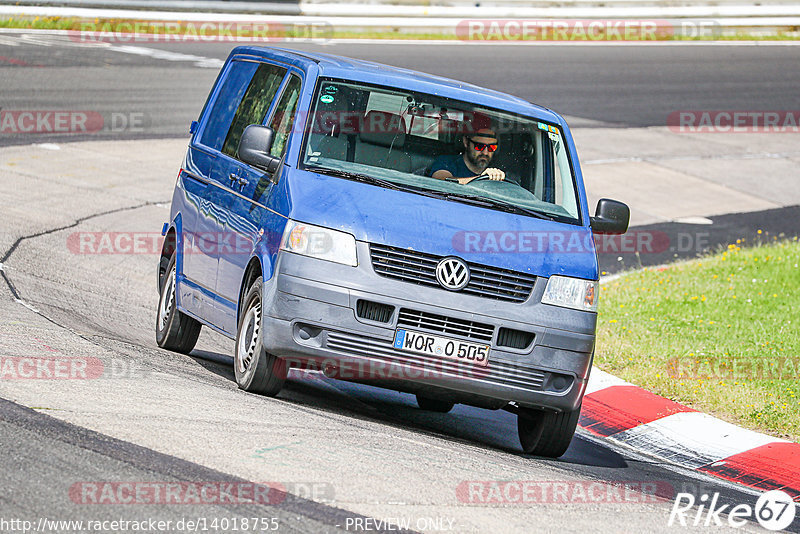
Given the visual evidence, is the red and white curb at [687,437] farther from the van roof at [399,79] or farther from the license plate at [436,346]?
the van roof at [399,79]

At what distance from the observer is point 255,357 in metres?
7.12

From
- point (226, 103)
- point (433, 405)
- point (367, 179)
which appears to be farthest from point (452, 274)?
point (226, 103)

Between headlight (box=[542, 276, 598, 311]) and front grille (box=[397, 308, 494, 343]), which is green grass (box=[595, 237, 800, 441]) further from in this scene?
front grille (box=[397, 308, 494, 343])

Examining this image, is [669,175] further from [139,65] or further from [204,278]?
[204,278]

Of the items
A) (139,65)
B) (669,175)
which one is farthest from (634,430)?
(139,65)

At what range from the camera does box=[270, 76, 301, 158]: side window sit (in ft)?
25.4

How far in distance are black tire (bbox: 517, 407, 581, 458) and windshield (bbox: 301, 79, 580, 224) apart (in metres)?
1.21

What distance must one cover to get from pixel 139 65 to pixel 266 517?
64.4 ft

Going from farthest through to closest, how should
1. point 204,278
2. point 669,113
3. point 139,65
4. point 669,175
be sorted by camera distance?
1. point 669,113
2. point 139,65
3. point 669,175
4. point 204,278

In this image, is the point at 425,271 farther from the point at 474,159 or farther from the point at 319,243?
the point at 474,159

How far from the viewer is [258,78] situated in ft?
28.3

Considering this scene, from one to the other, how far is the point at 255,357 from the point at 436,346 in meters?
1.07

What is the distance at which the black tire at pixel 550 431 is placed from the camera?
295 inches

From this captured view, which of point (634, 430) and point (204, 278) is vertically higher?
point (204, 278)
